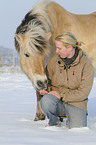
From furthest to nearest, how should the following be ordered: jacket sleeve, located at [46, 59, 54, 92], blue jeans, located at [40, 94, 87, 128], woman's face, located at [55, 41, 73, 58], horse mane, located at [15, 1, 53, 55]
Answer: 1. horse mane, located at [15, 1, 53, 55]
2. jacket sleeve, located at [46, 59, 54, 92]
3. blue jeans, located at [40, 94, 87, 128]
4. woman's face, located at [55, 41, 73, 58]

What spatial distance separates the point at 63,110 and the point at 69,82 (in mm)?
376

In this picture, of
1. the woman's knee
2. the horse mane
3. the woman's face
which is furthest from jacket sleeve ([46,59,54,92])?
the horse mane

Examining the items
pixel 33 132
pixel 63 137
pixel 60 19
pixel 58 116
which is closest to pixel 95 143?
pixel 63 137

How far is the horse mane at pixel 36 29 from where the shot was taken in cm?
358

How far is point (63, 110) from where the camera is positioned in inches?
122

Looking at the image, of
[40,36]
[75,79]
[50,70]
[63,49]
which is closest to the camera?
[63,49]

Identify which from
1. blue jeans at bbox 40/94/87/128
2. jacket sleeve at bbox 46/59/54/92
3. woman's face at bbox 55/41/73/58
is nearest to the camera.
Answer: woman's face at bbox 55/41/73/58

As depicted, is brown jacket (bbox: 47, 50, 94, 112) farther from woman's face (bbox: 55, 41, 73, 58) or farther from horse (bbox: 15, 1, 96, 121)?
horse (bbox: 15, 1, 96, 121)

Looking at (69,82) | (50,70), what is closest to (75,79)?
(69,82)

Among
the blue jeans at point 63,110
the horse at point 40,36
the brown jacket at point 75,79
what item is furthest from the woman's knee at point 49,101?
the horse at point 40,36

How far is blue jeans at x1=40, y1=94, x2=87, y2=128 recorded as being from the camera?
2.90 m

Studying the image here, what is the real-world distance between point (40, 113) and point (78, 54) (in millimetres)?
1310

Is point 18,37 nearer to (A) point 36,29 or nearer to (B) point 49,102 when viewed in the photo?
(A) point 36,29

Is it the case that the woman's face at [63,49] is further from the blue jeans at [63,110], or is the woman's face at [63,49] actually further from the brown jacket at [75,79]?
the blue jeans at [63,110]
